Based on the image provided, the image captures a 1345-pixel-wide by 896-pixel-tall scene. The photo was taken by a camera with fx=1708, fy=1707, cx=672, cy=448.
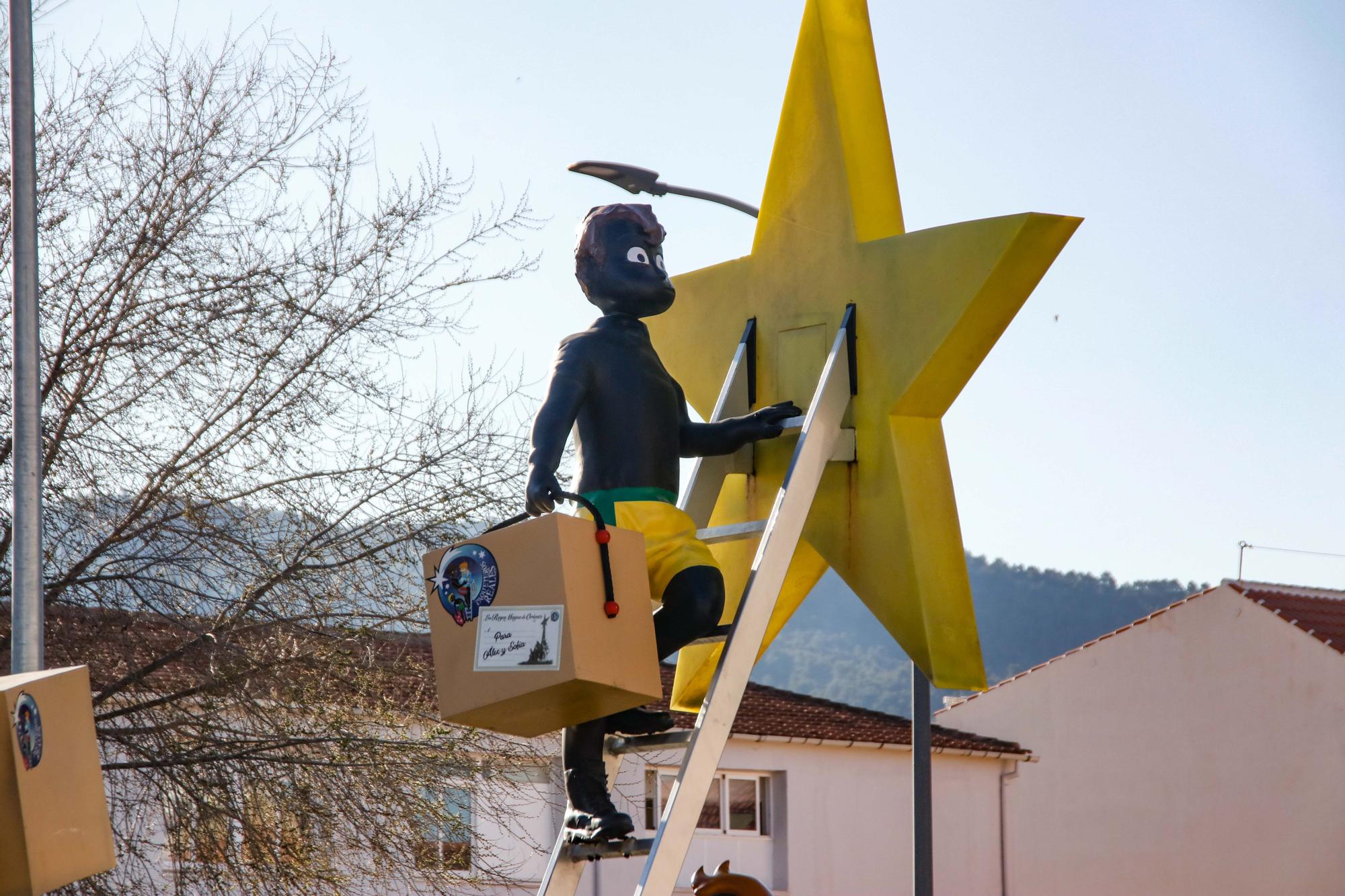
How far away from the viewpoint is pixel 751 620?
5.06m

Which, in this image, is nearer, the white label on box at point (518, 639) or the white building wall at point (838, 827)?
the white label on box at point (518, 639)

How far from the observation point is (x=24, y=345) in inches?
267

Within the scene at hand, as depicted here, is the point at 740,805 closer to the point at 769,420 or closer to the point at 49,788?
the point at 769,420

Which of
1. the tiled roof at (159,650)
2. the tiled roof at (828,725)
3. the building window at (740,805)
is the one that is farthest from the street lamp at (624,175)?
the building window at (740,805)

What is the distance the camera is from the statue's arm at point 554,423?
Result: 15.9 feet

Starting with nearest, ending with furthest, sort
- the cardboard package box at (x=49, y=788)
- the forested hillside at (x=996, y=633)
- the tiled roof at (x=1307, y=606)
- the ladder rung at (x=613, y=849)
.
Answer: the cardboard package box at (x=49, y=788), the ladder rung at (x=613, y=849), the tiled roof at (x=1307, y=606), the forested hillside at (x=996, y=633)

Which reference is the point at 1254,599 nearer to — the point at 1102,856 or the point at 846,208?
the point at 1102,856

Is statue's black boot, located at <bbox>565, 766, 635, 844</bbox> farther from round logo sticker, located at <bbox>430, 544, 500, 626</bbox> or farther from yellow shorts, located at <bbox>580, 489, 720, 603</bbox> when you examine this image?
round logo sticker, located at <bbox>430, 544, 500, 626</bbox>

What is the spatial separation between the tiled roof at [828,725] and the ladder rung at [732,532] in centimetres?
1431

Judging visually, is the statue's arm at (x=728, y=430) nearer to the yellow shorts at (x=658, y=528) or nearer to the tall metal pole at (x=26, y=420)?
the yellow shorts at (x=658, y=528)

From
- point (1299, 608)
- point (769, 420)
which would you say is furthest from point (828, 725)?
point (769, 420)

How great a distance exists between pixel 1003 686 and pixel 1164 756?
8.77 ft

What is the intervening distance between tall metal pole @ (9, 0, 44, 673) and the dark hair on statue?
102 inches

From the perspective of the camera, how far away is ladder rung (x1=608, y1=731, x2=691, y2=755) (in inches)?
195
